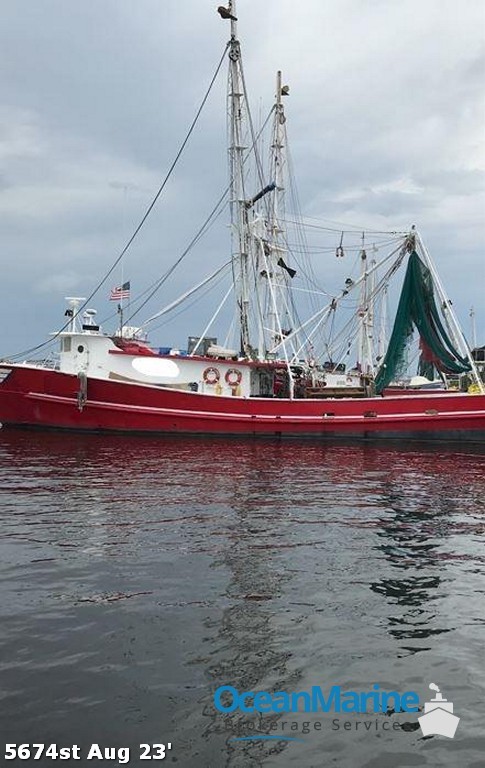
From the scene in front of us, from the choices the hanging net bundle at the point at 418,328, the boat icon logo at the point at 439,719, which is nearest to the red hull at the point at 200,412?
the hanging net bundle at the point at 418,328

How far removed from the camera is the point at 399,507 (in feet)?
47.4

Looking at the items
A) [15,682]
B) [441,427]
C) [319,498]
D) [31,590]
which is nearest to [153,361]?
[441,427]

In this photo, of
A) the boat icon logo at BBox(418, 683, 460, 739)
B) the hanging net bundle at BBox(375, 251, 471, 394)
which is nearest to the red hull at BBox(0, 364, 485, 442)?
the hanging net bundle at BBox(375, 251, 471, 394)

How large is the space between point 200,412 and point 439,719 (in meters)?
24.3

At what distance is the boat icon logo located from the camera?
531cm

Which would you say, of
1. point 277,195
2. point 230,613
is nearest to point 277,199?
point 277,195

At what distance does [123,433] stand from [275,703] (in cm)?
2470

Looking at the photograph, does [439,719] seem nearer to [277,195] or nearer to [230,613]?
[230,613]

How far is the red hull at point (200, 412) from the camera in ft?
95.4

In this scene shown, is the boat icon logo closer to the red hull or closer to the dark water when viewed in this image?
the dark water

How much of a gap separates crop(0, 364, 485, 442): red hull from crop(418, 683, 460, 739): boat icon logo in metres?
23.7

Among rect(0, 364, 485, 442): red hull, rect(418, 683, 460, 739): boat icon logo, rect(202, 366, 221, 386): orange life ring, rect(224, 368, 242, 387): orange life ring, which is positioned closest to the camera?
rect(418, 683, 460, 739): boat icon logo

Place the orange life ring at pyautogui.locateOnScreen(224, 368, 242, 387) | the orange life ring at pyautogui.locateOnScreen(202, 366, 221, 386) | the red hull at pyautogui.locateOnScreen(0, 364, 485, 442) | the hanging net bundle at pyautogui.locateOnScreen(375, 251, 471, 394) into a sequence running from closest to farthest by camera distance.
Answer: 1. the red hull at pyautogui.locateOnScreen(0, 364, 485, 442)
2. the hanging net bundle at pyautogui.locateOnScreen(375, 251, 471, 394)
3. the orange life ring at pyautogui.locateOnScreen(202, 366, 221, 386)
4. the orange life ring at pyautogui.locateOnScreen(224, 368, 242, 387)

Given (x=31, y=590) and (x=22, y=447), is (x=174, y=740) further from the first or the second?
(x=22, y=447)
